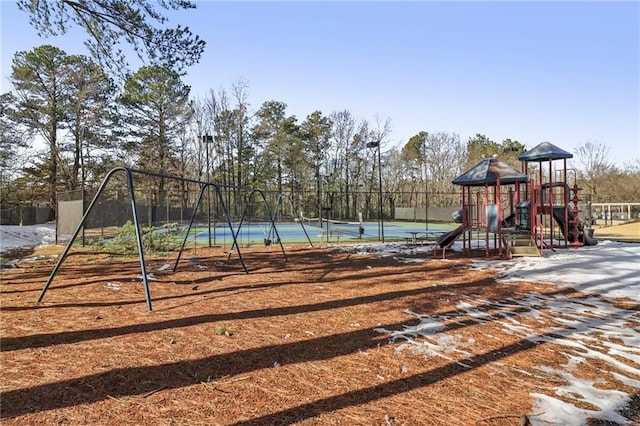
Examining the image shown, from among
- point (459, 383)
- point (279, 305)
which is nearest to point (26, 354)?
point (279, 305)

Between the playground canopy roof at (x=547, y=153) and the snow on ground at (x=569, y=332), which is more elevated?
the playground canopy roof at (x=547, y=153)

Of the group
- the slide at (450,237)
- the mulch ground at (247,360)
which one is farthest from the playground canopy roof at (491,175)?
the mulch ground at (247,360)

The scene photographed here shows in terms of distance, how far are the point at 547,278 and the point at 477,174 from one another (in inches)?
190

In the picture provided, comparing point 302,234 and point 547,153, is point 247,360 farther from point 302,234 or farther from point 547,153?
point 302,234

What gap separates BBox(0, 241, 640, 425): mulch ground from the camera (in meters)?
2.49

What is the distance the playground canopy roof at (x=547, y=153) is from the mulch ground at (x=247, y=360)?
746 centimetres

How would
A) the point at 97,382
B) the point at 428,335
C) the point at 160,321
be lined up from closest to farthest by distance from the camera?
the point at 97,382, the point at 428,335, the point at 160,321

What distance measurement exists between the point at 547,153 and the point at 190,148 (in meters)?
31.9

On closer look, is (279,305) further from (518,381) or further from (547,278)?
→ (547,278)

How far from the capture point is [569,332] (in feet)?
14.3

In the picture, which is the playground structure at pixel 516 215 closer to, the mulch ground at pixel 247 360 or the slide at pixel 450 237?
the slide at pixel 450 237

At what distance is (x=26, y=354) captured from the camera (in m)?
3.42

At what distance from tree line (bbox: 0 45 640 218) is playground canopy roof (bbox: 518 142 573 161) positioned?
8.01 m

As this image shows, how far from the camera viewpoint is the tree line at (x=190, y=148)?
2828cm
